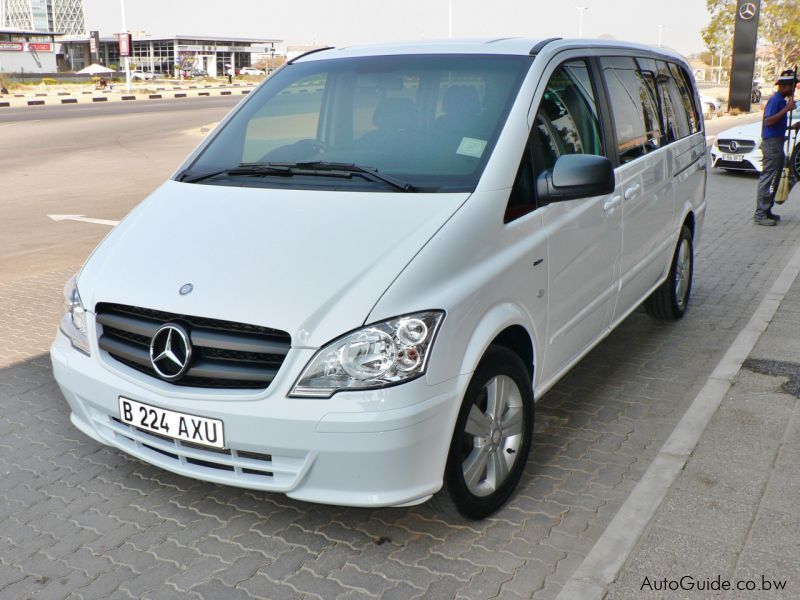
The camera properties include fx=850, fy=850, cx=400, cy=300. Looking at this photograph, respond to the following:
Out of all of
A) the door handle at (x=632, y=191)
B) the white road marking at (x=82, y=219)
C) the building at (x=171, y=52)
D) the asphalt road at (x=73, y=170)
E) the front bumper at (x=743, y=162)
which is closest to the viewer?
the door handle at (x=632, y=191)

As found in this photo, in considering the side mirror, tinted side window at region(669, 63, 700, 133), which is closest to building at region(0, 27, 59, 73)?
tinted side window at region(669, 63, 700, 133)

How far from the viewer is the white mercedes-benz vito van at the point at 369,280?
116 inches

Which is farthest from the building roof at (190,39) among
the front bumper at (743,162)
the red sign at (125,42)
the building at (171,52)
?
the front bumper at (743,162)

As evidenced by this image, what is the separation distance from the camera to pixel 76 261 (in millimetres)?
8391

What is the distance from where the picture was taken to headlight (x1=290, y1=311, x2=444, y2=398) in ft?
9.62

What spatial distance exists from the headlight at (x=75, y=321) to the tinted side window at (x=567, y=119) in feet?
6.75

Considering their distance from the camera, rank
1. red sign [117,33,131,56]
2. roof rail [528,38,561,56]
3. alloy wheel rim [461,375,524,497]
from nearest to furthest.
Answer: alloy wheel rim [461,375,524,497] → roof rail [528,38,561,56] → red sign [117,33,131,56]

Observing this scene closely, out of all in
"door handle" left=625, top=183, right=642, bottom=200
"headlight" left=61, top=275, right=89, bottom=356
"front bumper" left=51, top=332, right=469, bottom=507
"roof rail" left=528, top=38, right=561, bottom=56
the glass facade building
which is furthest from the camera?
the glass facade building

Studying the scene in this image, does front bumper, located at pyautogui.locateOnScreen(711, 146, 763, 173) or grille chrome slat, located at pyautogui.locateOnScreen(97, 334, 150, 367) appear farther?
front bumper, located at pyautogui.locateOnScreen(711, 146, 763, 173)

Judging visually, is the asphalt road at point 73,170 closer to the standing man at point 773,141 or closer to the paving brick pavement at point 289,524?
the paving brick pavement at point 289,524

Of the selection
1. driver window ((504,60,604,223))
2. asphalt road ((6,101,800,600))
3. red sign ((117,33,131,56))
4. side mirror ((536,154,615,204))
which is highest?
red sign ((117,33,131,56))

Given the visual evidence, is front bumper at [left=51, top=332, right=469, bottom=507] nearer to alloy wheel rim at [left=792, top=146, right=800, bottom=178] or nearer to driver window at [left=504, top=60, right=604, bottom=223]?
driver window at [left=504, top=60, right=604, bottom=223]

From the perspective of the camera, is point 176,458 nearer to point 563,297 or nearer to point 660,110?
point 563,297

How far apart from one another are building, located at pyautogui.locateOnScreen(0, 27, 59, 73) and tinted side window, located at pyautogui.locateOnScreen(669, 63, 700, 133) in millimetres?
82638
